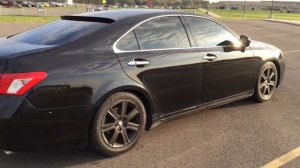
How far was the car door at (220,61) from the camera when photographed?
5148 millimetres

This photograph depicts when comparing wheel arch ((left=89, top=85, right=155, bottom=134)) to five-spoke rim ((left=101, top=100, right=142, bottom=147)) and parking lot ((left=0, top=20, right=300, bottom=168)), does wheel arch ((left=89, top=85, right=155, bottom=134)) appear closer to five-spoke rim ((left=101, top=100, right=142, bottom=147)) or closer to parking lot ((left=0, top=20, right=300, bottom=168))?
five-spoke rim ((left=101, top=100, right=142, bottom=147))

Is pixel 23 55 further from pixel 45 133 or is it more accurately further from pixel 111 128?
pixel 111 128

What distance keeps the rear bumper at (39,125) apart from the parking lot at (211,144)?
0.36m

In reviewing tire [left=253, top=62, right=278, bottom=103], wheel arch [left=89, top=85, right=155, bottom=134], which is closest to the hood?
wheel arch [left=89, top=85, right=155, bottom=134]

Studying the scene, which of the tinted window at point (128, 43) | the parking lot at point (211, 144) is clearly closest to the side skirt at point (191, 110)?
the parking lot at point (211, 144)

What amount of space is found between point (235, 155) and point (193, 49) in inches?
57.8

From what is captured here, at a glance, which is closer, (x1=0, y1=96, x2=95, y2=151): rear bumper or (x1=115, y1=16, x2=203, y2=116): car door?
(x1=0, y1=96, x2=95, y2=151): rear bumper

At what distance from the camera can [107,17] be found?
4598 millimetres

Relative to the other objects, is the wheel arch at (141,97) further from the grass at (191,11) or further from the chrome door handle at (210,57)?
the grass at (191,11)

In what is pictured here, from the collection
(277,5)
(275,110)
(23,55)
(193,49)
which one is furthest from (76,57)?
(277,5)

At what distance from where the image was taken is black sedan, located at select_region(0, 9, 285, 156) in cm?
354

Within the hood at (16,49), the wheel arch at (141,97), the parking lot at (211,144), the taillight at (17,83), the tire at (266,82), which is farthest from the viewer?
the tire at (266,82)

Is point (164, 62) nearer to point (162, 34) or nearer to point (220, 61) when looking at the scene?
point (162, 34)

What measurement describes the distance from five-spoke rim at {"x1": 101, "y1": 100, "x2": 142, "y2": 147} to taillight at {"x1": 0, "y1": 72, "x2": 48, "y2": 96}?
885 mm
